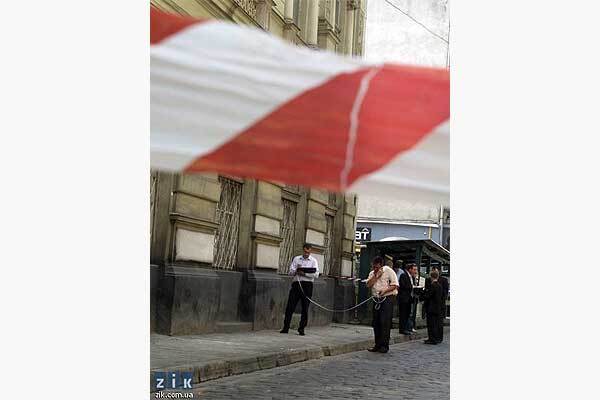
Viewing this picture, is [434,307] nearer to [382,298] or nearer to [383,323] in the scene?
[382,298]

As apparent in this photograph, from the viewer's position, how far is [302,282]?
448 cm

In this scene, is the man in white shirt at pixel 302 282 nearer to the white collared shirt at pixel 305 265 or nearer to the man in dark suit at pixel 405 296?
the white collared shirt at pixel 305 265

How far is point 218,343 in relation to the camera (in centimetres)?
456

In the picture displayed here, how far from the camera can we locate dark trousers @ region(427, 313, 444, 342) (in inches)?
176

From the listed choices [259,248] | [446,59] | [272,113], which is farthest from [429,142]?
[259,248]

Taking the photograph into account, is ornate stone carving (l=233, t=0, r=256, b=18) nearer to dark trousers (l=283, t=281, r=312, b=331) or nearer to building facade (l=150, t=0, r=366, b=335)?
building facade (l=150, t=0, r=366, b=335)

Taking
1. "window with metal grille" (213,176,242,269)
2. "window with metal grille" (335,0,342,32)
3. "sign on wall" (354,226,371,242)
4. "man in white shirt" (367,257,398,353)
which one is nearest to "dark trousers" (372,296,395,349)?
"man in white shirt" (367,257,398,353)

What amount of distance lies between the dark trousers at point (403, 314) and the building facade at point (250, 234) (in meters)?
0.62

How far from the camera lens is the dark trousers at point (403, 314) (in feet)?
18.3

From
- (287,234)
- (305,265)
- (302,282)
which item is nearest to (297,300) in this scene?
(302,282)

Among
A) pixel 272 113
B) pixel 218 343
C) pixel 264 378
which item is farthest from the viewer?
pixel 264 378
